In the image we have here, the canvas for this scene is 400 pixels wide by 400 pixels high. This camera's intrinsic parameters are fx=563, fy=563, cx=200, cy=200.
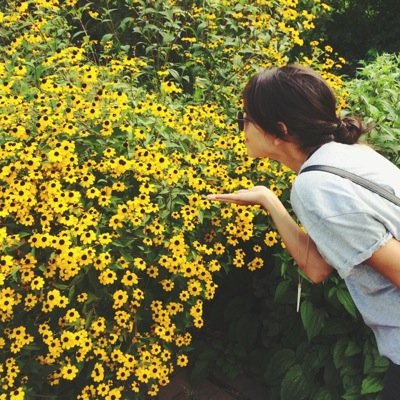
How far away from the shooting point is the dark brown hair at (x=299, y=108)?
1397 millimetres

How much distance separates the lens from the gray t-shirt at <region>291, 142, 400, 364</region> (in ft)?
3.95

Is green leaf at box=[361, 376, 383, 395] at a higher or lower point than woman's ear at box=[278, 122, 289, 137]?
lower

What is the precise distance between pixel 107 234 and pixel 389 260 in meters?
1.14

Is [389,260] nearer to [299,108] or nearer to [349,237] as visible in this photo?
[349,237]

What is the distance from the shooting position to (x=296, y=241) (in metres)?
1.43

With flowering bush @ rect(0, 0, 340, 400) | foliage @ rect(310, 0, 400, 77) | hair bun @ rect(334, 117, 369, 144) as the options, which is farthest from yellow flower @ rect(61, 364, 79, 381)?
foliage @ rect(310, 0, 400, 77)

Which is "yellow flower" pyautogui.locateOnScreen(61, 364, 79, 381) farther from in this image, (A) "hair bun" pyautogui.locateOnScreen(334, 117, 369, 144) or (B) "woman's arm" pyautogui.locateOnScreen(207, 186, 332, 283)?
(A) "hair bun" pyautogui.locateOnScreen(334, 117, 369, 144)

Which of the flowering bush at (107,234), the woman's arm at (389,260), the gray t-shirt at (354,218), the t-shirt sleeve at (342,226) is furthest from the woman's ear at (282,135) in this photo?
the flowering bush at (107,234)

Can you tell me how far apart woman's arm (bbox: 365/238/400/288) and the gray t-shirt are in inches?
0.6

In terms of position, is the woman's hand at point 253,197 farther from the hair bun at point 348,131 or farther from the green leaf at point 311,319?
the green leaf at point 311,319

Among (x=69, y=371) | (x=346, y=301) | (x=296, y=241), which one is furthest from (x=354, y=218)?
(x=69, y=371)

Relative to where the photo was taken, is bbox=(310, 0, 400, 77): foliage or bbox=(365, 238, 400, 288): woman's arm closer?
bbox=(365, 238, 400, 288): woman's arm

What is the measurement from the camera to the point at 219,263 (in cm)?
240

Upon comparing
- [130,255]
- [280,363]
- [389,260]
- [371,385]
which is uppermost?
[389,260]
